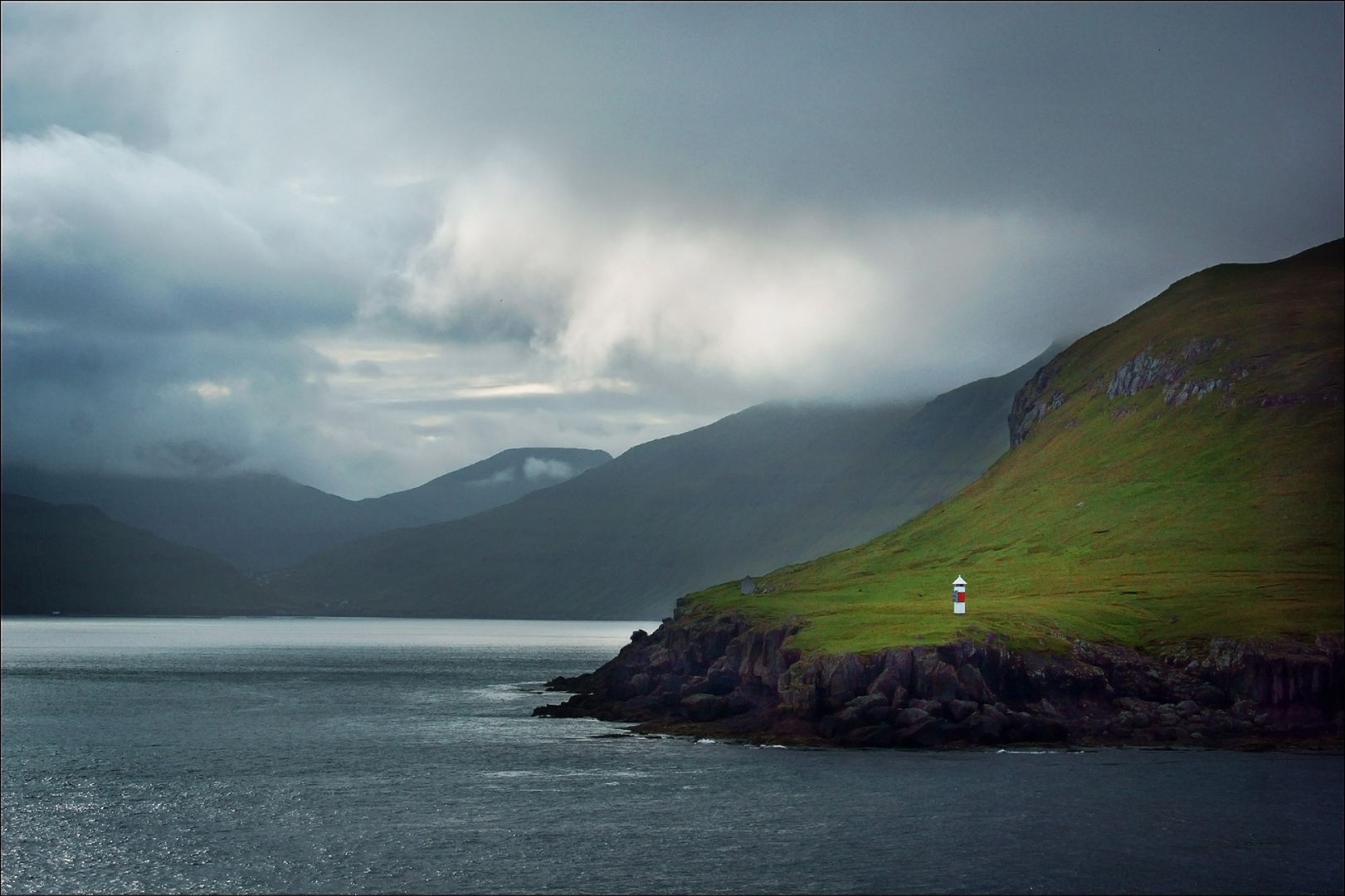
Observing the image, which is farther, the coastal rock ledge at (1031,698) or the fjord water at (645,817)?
the coastal rock ledge at (1031,698)

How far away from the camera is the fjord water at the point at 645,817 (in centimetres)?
7088

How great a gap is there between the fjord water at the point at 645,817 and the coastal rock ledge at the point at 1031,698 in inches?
227

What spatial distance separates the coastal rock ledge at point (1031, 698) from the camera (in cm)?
11962

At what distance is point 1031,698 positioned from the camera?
128250 millimetres

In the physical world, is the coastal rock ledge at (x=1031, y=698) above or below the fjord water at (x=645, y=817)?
above

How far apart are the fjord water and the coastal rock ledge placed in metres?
→ 5.77

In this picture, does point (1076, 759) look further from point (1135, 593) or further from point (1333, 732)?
point (1135, 593)

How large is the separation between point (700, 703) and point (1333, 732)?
6429cm

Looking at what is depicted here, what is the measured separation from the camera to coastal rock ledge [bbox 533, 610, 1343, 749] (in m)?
120

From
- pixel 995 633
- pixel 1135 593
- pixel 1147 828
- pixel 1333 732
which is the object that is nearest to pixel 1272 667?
pixel 1333 732

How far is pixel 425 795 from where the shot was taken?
9700 cm

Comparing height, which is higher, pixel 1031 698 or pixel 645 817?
pixel 1031 698

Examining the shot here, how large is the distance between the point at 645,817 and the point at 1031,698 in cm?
5751

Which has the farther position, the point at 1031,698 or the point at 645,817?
the point at 1031,698
